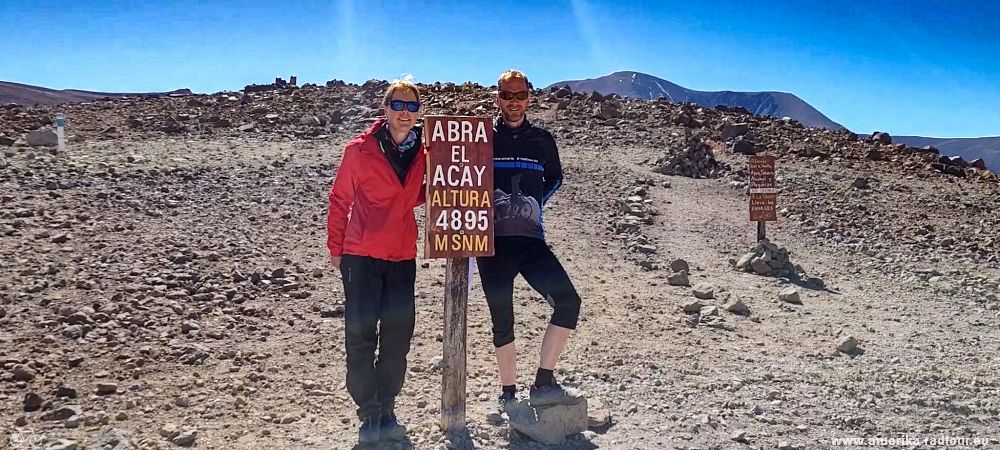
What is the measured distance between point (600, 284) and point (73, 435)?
18.0 ft

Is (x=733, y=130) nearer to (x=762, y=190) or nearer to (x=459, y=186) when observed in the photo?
(x=762, y=190)

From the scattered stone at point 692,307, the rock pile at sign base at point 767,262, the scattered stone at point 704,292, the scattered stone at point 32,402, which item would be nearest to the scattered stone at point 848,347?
the scattered stone at point 692,307

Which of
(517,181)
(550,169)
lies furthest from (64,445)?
(550,169)

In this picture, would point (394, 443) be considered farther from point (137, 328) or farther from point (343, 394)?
point (137, 328)

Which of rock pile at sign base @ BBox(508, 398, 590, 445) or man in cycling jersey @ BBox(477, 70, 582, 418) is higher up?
man in cycling jersey @ BBox(477, 70, 582, 418)

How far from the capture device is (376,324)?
3.88m

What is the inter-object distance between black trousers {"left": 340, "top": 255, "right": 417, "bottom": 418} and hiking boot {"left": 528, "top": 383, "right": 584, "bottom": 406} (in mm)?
757

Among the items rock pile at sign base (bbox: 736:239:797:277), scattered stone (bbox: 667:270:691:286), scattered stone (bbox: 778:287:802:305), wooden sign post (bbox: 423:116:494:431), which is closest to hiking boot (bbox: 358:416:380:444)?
wooden sign post (bbox: 423:116:494:431)

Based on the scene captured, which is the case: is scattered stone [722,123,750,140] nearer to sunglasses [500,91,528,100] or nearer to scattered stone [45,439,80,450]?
sunglasses [500,91,528,100]

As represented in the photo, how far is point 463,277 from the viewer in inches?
160

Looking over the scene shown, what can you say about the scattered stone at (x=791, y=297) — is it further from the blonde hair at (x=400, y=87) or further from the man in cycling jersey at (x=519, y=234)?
the blonde hair at (x=400, y=87)

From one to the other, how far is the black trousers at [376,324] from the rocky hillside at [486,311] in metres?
0.37

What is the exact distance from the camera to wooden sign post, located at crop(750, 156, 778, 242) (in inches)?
406

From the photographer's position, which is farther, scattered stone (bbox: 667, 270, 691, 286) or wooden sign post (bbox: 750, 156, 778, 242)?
wooden sign post (bbox: 750, 156, 778, 242)
